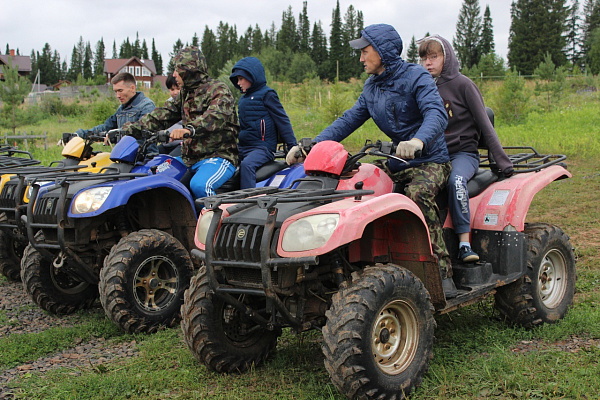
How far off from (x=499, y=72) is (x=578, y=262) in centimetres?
3213

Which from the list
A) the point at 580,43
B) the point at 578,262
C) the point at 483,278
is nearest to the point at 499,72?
the point at 578,262

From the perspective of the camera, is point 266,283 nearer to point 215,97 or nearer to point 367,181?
point 367,181

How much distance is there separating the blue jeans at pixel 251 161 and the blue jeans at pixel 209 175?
0.44ft

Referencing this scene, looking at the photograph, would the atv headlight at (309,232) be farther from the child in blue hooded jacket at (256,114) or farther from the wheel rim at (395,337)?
the child in blue hooded jacket at (256,114)

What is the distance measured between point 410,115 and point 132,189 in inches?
97.3

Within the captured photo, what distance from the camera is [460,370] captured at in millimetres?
4430

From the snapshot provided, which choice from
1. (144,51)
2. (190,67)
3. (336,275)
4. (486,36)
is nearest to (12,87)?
(190,67)

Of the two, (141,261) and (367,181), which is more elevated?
(367,181)

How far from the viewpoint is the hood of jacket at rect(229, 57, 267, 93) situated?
7059 millimetres

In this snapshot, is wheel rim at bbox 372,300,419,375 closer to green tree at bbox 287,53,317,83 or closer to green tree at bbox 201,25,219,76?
green tree at bbox 287,53,317,83

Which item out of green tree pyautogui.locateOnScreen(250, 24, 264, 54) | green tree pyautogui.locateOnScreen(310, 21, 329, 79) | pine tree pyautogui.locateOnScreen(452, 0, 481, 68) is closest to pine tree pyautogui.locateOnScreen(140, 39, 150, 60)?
green tree pyautogui.locateOnScreen(250, 24, 264, 54)

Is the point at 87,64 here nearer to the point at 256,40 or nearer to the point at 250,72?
the point at 256,40

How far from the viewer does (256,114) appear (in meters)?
7.10

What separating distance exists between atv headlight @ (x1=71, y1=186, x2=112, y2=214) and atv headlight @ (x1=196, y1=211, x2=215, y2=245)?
1680mm
